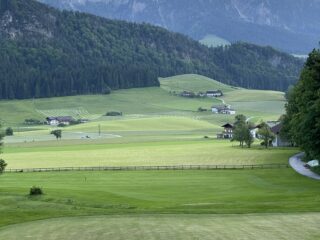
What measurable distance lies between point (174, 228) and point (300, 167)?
5597 centimetres

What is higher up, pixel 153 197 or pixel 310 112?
pixel 310 112

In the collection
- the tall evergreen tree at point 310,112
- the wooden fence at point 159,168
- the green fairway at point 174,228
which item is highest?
the tall evergreen tree at point 310,112

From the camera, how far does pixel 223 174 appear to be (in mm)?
81500

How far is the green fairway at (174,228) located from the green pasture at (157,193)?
295cm

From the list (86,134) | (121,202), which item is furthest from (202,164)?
(86,134)

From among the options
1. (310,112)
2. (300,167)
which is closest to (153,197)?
(310,112)

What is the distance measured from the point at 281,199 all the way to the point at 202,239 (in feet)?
72.2

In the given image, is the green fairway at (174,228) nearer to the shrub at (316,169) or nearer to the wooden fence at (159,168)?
the shrub at (316,169)

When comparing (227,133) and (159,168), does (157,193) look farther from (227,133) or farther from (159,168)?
(227,133)

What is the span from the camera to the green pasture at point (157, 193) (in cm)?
4244

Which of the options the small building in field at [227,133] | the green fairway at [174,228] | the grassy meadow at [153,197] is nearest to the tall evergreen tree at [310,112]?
the grassy meadow at [153,197]

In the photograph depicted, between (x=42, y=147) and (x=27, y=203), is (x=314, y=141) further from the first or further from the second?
(x=42, y=147)

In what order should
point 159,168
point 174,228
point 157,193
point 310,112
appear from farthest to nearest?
1. point 159,168
2. point 310,112
3. point 157,193
4. point 174,228

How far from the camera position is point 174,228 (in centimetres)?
3306
